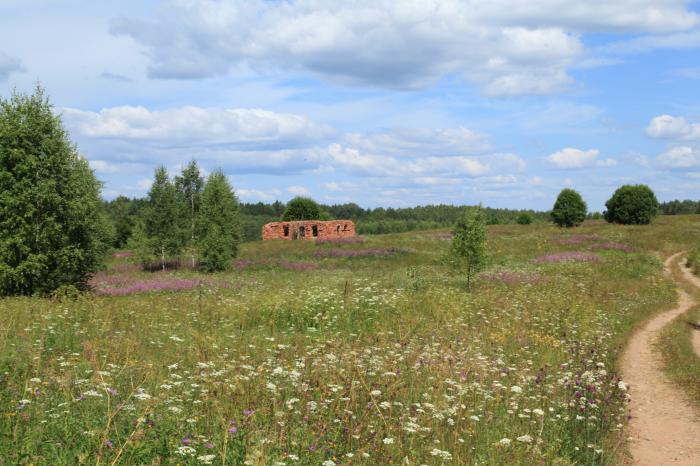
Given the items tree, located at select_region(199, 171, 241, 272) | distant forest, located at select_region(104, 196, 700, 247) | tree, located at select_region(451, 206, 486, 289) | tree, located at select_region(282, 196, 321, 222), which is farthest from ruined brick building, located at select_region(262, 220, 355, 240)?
distant forest, located at select_region(104, 196, 700, 247)

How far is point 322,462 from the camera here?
16.3 ft

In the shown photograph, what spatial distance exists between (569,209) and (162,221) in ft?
160

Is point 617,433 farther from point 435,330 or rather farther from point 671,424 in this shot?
point 435,330

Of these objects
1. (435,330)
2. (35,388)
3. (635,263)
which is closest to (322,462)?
(35,388)

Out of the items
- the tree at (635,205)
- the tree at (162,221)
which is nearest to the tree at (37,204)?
the tree at (162,221)

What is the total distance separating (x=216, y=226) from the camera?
1489 inches

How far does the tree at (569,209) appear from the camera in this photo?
67.9m

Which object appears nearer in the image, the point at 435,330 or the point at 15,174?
the point at 435,330

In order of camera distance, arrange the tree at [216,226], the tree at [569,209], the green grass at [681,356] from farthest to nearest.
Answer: the tree at [569,209] → the tree at [216,226] → the green grass at [681,356]

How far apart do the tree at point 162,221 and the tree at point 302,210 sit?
3480cm

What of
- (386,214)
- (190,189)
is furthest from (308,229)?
(386,214)

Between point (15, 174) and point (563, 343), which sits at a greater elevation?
point (15, 174)

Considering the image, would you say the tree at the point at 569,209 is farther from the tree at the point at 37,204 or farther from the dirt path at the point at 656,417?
the tree at the point at 37,204

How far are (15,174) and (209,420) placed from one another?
20349mm
